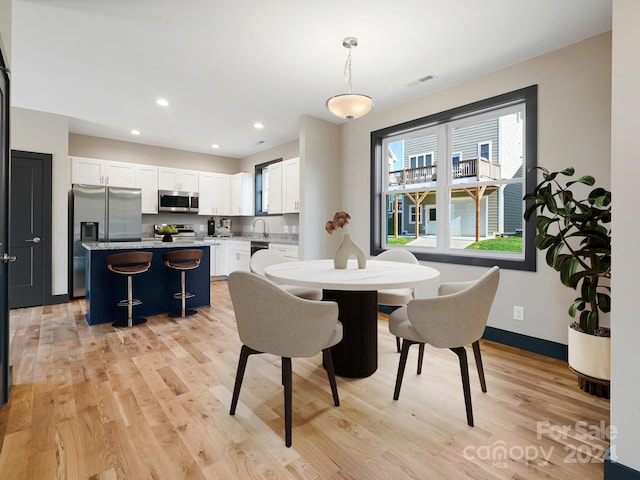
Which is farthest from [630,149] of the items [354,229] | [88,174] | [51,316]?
[88,174]

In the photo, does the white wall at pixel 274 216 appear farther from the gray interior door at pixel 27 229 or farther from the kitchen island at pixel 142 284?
the gray interior door at pixel 27 229

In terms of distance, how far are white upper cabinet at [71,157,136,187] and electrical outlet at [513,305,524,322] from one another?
6.00 m

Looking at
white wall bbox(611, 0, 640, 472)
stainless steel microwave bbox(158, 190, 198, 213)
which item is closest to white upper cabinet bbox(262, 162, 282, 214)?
stainless steel microwave bbox(158, 190, 198, 213)

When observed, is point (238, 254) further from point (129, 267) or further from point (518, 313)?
point (518, 313)

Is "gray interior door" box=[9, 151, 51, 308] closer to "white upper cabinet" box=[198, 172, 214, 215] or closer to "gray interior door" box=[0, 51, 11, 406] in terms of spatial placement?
"white upper cabinet" box=[198, 172, 214, 215]

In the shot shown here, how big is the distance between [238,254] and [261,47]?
13.8ft

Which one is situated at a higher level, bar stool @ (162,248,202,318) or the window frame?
→ the window frame

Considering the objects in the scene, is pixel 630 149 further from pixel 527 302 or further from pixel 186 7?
pixel 186 7

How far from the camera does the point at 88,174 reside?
5254 millimetres

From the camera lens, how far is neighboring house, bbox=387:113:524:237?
325 cm

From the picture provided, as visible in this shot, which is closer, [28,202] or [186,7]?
[186,7]

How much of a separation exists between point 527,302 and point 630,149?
6.65ft

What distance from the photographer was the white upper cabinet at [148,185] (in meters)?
5.84

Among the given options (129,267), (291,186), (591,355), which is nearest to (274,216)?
(291,186)
